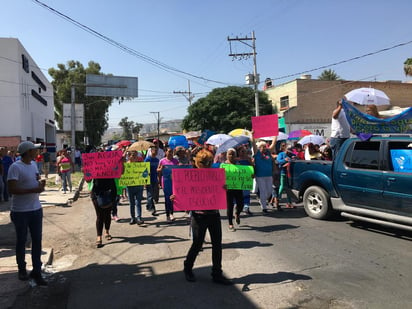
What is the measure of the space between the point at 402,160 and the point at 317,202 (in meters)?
2.24

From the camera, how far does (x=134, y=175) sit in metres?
7.43

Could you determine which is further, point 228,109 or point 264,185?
point 228,109

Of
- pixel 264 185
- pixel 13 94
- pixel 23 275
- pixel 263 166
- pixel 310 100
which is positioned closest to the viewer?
pixel 23 275

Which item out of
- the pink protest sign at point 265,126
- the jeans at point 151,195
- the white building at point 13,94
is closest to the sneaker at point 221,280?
the jeans at point 151,195

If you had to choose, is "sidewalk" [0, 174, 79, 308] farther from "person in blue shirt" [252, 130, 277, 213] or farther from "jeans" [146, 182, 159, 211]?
"person in blue shirt" [252, 130, 277, 213]

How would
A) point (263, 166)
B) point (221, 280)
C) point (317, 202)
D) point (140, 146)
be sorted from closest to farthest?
point (221, 280) < point (317, 202) < point (263, 166) < point (140, 146)

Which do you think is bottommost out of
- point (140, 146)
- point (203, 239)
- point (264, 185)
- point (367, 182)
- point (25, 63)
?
point (203, 239)

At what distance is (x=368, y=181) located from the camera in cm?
632

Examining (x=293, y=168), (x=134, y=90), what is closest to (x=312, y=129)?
(x=134, y=90)

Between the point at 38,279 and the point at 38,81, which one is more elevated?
the point at 38,81

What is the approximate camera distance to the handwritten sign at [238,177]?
260 inches

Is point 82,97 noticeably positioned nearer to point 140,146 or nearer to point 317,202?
point 140,146

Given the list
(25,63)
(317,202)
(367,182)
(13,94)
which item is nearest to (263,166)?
(317,202)

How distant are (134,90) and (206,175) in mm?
24521
